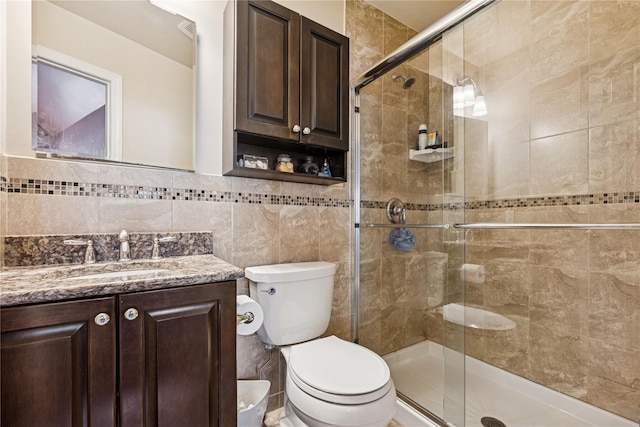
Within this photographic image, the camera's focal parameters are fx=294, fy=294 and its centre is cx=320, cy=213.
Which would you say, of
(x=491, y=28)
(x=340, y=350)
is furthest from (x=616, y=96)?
(x=340, y=350)

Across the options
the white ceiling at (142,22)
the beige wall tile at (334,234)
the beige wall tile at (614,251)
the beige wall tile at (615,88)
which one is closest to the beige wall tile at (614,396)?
the beige wall tile at (614,251)

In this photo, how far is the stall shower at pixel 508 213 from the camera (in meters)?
1.37

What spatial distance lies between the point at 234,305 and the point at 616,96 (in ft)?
6.24

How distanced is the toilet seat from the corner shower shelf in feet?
3.75

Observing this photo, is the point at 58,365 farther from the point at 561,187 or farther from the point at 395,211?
the point at 561,187

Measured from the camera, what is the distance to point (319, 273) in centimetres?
143

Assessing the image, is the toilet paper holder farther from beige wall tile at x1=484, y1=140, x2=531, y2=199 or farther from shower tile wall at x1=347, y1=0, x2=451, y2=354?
beige wall tile at x1=484, y1=140, x2=531, y2=199

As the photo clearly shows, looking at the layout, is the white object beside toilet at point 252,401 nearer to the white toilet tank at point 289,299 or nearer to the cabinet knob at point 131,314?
the white toilet tank at point 289,299

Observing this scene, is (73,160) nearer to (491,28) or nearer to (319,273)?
(319,273)

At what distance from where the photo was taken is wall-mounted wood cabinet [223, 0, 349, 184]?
1.30m

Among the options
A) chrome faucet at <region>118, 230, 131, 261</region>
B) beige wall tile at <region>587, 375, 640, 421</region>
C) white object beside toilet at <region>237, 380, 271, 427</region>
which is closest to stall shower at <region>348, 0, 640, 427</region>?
beige wall tile at <region>587, 375, 640, 421</region>

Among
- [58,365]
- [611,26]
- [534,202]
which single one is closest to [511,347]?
[534,202]

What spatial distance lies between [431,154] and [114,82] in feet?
5.30

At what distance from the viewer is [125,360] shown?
0.74 m
